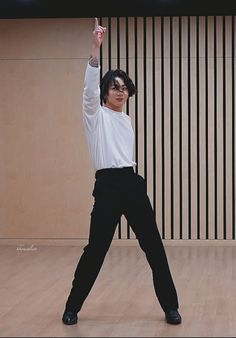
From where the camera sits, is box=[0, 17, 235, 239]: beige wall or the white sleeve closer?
the white sleeve

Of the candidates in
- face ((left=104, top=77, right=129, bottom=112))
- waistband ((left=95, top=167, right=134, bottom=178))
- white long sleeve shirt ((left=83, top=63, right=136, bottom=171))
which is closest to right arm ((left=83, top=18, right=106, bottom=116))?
white long sleeve shirt ((left=83, top=63, right=136, bottom=171))

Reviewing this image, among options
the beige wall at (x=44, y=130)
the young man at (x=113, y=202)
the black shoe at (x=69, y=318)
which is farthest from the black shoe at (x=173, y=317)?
the beige wall at (x=44, y=130)

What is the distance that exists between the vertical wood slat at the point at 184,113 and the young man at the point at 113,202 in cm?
405

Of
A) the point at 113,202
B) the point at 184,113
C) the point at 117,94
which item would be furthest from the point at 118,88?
the point at 184,113

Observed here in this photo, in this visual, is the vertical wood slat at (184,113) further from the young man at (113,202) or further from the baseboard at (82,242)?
the young man at (113,202)

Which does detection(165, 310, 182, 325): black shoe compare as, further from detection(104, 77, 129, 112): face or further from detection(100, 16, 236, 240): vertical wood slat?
detection(100, 16, 236, 240): vertical wood slat

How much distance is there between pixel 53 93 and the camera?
27.3ft

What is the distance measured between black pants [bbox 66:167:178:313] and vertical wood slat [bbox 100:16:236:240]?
4066 mm

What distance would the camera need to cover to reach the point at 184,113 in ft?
27.0

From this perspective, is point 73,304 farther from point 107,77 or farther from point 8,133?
point 8,133

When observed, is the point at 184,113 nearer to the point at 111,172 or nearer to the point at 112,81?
the point at 112,81

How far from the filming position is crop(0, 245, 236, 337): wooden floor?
4.06m

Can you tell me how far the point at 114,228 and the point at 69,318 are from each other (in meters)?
0.57

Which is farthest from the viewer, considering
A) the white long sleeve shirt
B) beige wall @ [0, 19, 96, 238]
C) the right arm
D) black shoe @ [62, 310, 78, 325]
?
beige wall @ [0, 19, 96, 238]
